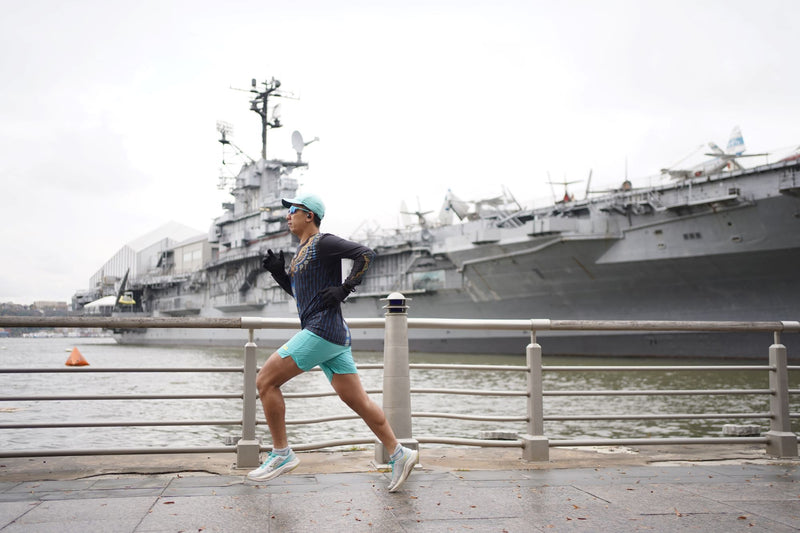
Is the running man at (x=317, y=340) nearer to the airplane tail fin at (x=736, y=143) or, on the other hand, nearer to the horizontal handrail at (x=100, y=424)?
the horizontal handrail at (x=100, y=424)

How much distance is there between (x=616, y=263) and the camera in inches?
1072

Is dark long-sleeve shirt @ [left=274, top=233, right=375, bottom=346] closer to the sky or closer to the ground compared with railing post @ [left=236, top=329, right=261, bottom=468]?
closer to the sky

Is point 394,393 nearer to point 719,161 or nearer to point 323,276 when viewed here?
point 323,276

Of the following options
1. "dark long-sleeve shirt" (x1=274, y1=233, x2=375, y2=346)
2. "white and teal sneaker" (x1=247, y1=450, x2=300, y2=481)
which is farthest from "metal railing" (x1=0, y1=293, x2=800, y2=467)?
"dark long-sleeve shirt" (x1=274, y1=233, x2=375, y2=346)

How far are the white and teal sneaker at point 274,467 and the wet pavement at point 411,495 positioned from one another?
0.19 ft

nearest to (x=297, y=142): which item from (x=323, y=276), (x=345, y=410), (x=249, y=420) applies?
(x=345, y=410)

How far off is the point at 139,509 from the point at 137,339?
64371 millimetres

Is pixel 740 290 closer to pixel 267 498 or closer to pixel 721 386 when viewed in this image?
pixel 721 386

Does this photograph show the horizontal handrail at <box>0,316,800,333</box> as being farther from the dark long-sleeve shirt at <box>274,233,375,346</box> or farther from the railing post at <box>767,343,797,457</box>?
the dark long-sleeve shirt at <box>274,233,375,346</box>

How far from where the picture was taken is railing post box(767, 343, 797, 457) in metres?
4.91

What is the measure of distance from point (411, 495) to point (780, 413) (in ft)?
10.4

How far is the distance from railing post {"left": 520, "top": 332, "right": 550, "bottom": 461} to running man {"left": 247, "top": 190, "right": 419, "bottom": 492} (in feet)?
3.72

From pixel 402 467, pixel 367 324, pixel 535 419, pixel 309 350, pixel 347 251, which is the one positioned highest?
pixel 347 251

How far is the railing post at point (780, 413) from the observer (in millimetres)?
4906
